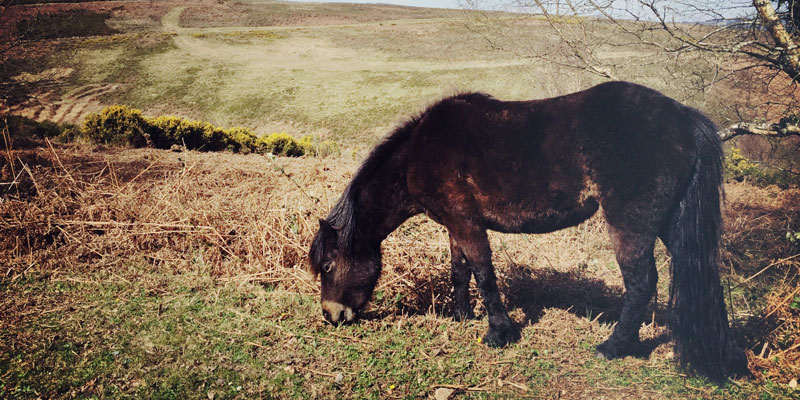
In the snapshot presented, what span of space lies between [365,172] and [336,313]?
4.65ft

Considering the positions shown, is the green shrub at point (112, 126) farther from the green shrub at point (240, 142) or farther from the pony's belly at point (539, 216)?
the pony's belly at point (539, 216)

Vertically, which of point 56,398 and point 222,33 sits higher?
point 222,33

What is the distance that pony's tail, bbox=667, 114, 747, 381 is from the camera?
3229mm

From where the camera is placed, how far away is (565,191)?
3.40m

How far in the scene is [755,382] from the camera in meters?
3.18

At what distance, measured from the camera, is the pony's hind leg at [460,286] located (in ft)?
13.3

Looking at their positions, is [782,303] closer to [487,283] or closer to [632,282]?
[632,282]

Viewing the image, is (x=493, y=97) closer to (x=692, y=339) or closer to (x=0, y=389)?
(x=692, y=339)

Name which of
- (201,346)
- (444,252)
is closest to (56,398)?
(201,346)

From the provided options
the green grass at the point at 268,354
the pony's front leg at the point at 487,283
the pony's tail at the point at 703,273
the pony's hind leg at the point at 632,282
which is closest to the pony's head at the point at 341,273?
the green grass at the point at 268,354

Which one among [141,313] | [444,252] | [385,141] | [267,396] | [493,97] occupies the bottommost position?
[141,313]

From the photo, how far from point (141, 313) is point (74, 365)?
93cm

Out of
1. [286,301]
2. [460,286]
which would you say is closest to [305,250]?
[286,301]

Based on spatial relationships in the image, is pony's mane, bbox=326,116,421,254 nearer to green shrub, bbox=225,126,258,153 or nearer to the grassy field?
the grassy field
